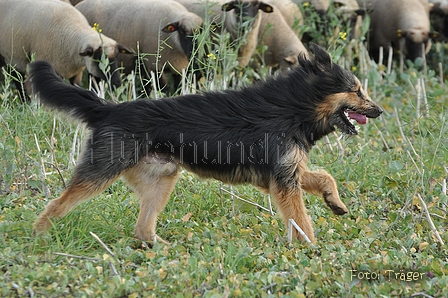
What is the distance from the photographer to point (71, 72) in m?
9.79

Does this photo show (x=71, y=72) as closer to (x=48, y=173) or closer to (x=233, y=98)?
(x=48, y=173)

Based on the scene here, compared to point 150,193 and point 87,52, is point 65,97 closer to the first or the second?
point 150,193

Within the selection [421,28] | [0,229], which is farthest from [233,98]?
[421,28]

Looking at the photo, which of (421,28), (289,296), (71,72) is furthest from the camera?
(421,28)

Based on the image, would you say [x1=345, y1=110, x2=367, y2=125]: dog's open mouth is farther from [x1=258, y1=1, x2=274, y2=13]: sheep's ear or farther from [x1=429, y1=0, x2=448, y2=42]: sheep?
[x1=429, y1=0, x2=448, y2=42]: sheep

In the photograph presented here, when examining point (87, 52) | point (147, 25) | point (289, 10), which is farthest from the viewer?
point (289, 10)

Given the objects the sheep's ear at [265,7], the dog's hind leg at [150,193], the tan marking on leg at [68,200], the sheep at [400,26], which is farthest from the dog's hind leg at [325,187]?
the sheep at [400,26]

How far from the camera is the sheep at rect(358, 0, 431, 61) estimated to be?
12.0m

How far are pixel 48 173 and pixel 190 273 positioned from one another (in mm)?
2350

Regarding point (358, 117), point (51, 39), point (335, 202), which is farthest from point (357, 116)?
point (51, 39)

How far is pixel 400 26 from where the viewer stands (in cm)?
1238

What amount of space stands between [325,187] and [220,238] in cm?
85

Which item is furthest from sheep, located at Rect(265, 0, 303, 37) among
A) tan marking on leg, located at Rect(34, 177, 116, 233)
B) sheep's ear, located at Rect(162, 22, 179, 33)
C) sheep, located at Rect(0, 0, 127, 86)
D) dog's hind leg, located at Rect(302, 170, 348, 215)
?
tan marking on leg, located at Rect(34, 177, 116, 233)

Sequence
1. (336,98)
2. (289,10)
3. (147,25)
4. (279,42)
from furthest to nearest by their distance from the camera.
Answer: (289,10) < (279,42) < (147,25) < (336,98)
